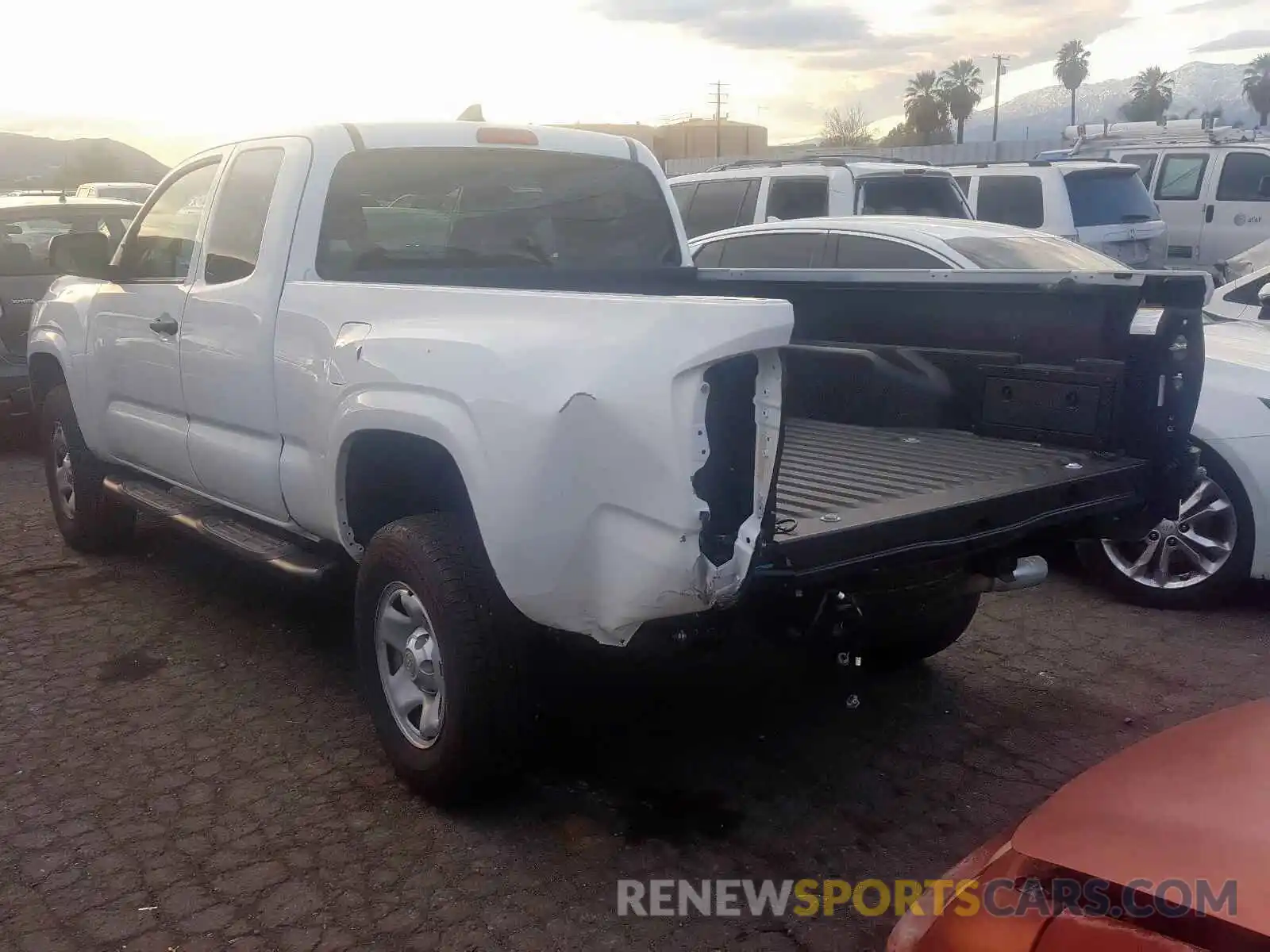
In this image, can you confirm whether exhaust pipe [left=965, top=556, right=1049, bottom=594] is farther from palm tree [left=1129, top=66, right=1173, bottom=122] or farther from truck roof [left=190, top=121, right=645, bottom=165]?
palm tree [left=1129, top=66, right=1173, bottom=122]

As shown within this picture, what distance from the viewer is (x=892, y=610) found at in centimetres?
328

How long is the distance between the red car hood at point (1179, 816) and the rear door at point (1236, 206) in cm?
1329

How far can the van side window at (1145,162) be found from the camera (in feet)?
49.4

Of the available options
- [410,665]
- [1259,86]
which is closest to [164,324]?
[410,665]

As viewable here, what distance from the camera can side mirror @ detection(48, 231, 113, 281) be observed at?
516 centimetres

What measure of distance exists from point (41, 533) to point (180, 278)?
106 inches

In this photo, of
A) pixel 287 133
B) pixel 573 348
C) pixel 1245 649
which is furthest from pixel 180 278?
pixel 1245 649

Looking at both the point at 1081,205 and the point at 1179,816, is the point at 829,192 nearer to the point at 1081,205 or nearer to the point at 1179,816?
the point at 1081,205

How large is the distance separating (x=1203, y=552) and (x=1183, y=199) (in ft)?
36.7

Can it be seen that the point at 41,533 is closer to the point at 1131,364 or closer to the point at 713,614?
the point at 713,614

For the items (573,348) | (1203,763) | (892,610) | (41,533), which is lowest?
(41,533)

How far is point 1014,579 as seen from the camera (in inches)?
138

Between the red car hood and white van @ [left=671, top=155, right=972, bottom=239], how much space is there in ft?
28.5

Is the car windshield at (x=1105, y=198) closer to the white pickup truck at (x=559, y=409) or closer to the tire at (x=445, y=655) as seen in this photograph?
the white pickup truck at (x=559, y=409)
